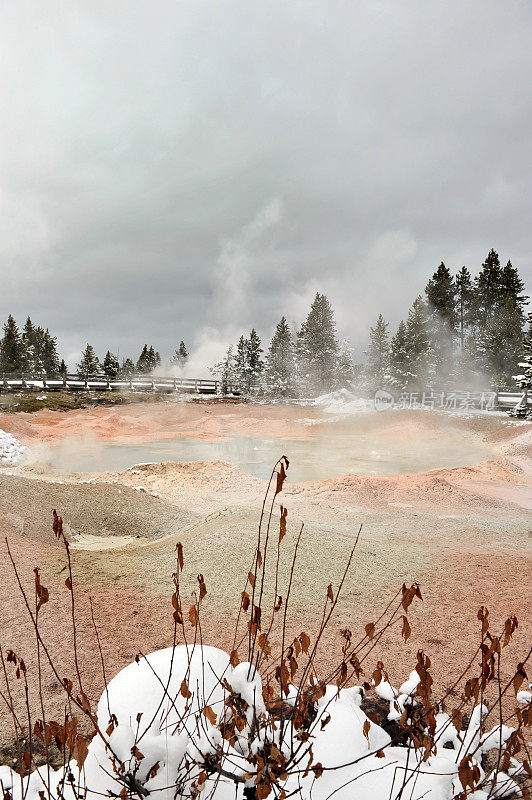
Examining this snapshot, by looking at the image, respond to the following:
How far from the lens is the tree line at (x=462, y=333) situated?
43.6m

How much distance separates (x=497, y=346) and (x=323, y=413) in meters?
17.6

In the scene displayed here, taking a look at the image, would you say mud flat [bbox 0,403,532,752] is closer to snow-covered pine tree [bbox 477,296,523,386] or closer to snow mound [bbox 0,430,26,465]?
snow mound [bbox 0,430,26,465]

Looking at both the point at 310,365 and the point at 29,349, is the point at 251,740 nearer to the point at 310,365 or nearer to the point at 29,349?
Result: the point at 310,365

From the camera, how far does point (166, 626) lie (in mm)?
4633

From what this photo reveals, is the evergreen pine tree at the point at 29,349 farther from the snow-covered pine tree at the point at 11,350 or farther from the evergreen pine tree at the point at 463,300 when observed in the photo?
the evergreen pine tree at the point at 463,300

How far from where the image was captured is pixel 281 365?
60.1 m

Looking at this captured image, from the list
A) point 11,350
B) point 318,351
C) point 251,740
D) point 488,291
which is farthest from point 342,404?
point 11,350

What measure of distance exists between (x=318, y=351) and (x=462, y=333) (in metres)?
16.5

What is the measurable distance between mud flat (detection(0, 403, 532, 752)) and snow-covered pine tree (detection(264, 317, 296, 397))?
39.7 m

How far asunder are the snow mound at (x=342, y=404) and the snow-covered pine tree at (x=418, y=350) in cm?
601

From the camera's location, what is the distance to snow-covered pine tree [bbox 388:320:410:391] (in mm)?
48656

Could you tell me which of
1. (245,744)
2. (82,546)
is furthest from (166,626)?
(82,546)

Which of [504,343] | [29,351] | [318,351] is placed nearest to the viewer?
[504,343]

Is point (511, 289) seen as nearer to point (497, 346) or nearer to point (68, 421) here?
point (497, 346)
